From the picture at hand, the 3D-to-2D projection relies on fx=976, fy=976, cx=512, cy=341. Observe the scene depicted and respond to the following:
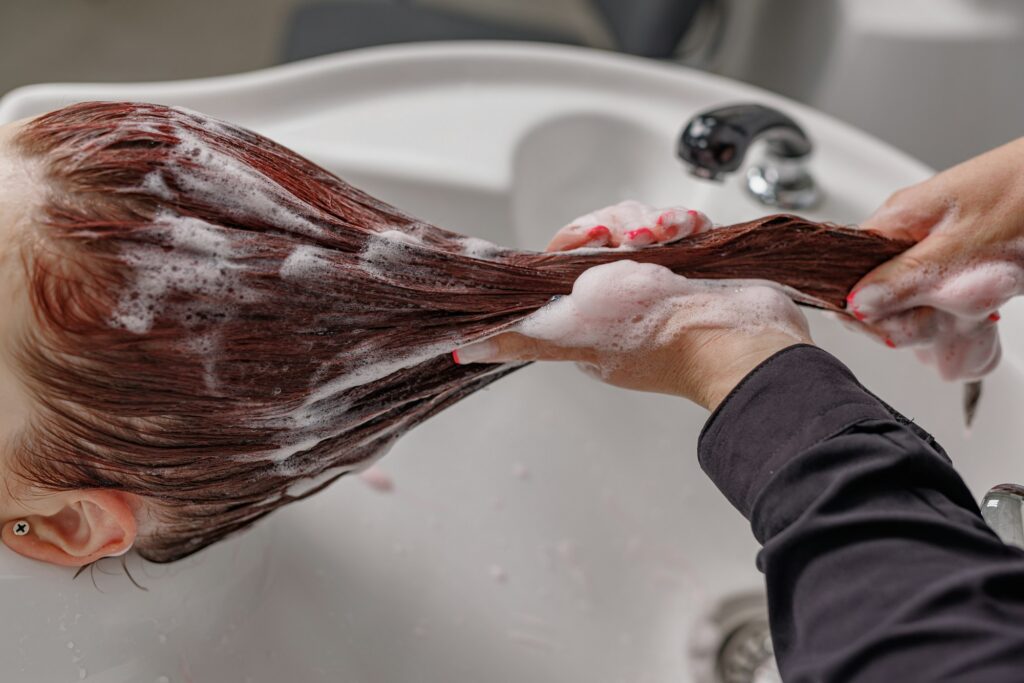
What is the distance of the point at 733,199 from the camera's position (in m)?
0.95

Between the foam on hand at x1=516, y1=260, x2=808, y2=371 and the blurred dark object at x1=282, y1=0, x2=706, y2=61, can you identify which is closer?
the foam on hand at x1=516, y1=260, x2=808, y2=371

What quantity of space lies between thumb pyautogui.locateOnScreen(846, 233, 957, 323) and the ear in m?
0.51

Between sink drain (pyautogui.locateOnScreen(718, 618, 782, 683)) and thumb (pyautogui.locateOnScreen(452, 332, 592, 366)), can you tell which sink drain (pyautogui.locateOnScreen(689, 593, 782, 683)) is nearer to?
sink drain (pyautogui.locateOnScreen(718, 618, 782, 683))

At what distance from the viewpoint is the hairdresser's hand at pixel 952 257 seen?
2.13ft

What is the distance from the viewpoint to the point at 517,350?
2.02 ft

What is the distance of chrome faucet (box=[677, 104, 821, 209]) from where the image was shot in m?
0.81

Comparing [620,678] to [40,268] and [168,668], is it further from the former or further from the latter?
[40,268]

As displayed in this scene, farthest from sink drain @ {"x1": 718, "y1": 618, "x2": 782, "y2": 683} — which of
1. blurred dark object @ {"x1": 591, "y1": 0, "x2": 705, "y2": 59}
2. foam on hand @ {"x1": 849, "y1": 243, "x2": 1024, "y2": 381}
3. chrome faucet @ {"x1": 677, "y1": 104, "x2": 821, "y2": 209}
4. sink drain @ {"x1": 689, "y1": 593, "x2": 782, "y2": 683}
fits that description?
blurred dark object @ {"x1": 591, "y1": 0, "x2": 705, "y2": 59}

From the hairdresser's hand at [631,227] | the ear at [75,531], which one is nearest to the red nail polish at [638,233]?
the hairdresser's hand at [631,227]

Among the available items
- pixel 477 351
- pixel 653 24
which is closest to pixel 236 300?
pixel 477 351

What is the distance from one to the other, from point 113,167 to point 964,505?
0.48 m

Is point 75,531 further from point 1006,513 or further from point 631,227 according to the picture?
point 1006,513

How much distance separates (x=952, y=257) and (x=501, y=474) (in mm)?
433

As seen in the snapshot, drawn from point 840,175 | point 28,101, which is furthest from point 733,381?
point 28,101
